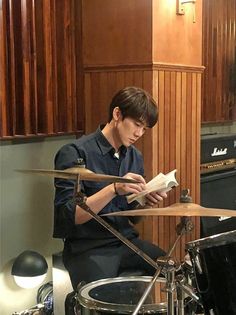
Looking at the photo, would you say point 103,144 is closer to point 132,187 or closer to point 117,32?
point 132,187

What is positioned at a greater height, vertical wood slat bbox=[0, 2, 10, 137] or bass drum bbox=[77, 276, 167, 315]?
vertical wood slat bbox=[0, 2, 10, 137]

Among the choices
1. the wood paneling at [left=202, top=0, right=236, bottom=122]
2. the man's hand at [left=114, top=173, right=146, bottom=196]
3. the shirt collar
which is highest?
the wood paneling at [left=202, top=0, right=236, bottom=122]

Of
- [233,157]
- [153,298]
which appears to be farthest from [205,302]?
[233,157]

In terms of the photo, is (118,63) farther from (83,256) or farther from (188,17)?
(83,256)

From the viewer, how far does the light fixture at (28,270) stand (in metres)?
2.92

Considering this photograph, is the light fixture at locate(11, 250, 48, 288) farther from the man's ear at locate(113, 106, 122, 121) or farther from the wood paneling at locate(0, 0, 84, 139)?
the man's ear at locate(113, 106, 122, 121)

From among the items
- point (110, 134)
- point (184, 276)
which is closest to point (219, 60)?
point (110, 134)

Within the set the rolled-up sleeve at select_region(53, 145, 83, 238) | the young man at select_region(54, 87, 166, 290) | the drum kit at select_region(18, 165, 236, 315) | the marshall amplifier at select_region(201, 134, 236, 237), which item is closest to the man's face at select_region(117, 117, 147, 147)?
the young man at select_region(54, 87, 166, 290)

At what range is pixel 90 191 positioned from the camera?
2602 mm

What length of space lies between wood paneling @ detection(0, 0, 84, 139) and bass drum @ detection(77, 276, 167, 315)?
1.09m

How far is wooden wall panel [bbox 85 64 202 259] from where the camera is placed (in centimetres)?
317

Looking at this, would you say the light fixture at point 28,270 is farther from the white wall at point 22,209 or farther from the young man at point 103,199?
the young man at point 103,199

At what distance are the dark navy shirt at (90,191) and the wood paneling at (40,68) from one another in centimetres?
56

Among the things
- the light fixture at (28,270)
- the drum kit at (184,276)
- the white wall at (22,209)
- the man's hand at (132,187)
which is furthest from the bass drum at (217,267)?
the white wall at (22,209)
